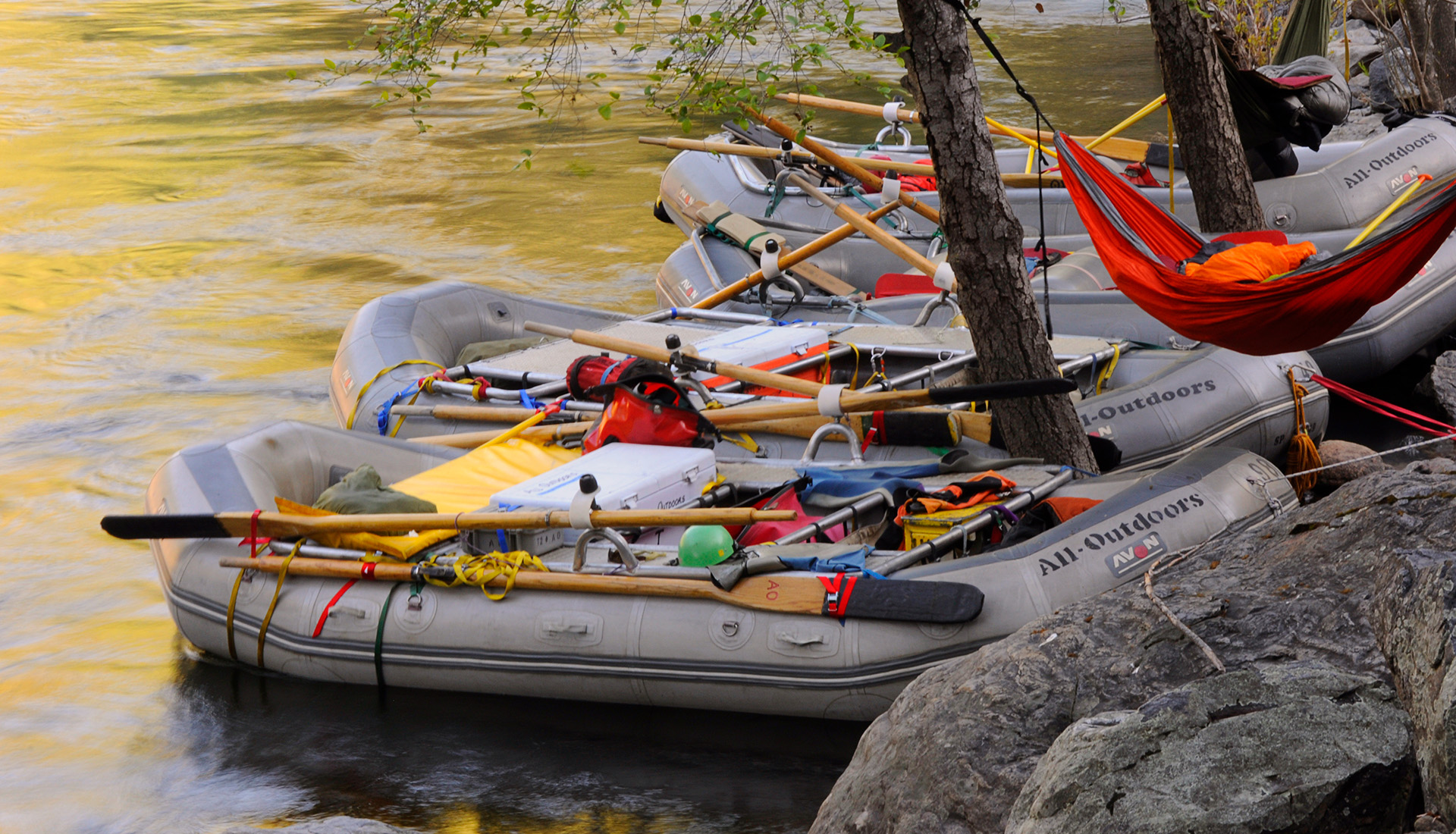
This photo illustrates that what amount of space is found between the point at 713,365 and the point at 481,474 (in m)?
1.06

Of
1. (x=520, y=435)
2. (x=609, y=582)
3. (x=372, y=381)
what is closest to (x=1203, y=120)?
(x=520, y=435)

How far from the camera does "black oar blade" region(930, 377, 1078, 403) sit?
4.56 metres

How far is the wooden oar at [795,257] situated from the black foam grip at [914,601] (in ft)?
10.9

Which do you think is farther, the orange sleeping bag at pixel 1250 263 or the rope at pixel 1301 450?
the rope at pixel 1301 450

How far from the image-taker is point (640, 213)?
38.5ft

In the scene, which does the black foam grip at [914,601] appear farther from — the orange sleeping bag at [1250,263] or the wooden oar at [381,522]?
the orange sleeping bag at [1250,263]

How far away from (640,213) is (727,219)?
3.62 meters

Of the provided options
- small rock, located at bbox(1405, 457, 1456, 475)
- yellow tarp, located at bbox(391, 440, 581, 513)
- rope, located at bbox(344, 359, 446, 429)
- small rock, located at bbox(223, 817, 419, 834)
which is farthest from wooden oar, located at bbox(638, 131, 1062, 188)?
small rock, located at bbox(1405, 457, 1456, 475)

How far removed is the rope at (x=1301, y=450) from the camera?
542 centimetres

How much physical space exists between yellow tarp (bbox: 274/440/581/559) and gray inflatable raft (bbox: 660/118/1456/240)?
2.78 m

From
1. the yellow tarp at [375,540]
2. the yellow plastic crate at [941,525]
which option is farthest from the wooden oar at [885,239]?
the yellow tarp at [375,540]

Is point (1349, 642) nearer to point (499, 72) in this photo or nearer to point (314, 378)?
point (314, 378)

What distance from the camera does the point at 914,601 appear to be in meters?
3.94

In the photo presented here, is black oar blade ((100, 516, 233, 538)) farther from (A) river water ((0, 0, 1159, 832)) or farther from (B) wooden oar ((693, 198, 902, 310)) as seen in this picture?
(B) wooden oar ((693, 198, 902, 310))
